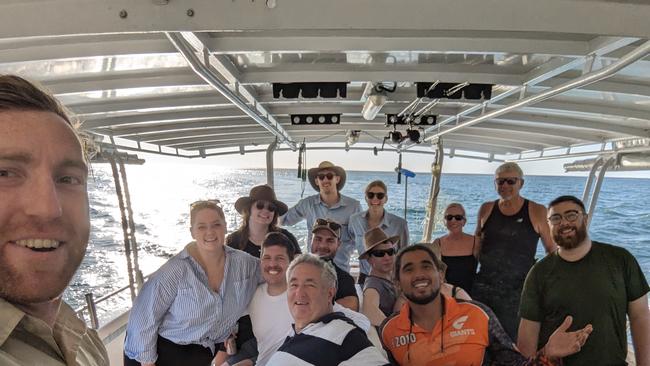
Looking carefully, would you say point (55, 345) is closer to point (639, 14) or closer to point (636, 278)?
point (639, 14)

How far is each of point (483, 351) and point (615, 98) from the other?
8.14ft

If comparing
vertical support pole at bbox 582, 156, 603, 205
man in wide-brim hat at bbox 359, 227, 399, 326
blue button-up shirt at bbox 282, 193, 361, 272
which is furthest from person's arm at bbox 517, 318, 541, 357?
vertical support pole at bbox 582, 156, 603, 205

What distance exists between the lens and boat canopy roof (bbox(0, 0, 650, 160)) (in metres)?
1.34

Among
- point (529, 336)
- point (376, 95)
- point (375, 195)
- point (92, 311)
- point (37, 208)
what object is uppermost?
point (376, 95)

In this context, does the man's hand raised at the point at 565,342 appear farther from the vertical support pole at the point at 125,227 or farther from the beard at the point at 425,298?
the vertical support pole at the point at 125,227

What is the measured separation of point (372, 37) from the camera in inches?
80.2

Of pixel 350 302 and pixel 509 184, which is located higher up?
pixel 509 184

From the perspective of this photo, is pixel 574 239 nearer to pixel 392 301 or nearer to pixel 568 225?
pixel 568 225

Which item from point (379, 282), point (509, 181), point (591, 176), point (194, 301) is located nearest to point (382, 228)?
point (379, 282)

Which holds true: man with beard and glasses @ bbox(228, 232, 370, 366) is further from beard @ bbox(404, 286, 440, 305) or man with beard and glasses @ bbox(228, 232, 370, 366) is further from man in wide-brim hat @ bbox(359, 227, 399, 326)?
beard @ bbox(404, 286, 440, 305)

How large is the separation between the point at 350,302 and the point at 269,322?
1.52 ft

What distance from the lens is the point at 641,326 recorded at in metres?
2.12

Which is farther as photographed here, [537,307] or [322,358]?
[537,307]

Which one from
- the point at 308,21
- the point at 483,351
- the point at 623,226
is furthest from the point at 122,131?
the point at 623,226
